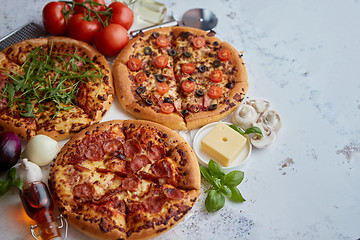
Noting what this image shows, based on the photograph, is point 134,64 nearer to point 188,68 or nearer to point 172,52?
point 172,52

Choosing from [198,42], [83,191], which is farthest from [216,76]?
[83,191]

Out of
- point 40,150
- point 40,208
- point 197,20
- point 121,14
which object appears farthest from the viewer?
point 197,20

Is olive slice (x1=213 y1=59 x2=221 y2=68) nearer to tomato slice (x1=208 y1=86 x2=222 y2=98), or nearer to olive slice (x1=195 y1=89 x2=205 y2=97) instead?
tomato slice (x1=208 y1=86 x2=222 y2=98)

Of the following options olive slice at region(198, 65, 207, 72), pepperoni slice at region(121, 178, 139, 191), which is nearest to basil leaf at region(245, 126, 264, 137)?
olive slice at region(198, 65, 207, 72)

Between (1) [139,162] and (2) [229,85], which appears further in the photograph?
(2) [229,85]

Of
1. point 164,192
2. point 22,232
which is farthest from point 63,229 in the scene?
point 164,192
